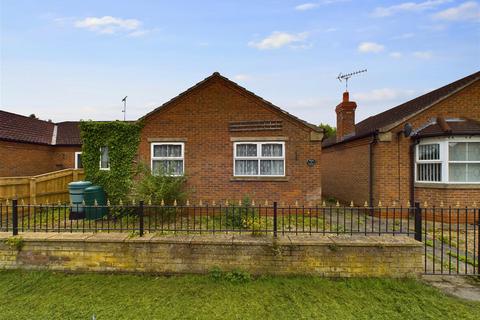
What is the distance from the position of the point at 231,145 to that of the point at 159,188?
124 inches

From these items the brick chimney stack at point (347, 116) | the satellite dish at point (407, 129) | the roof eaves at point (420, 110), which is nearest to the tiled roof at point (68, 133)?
the brick chimney stack at point (347, 116)

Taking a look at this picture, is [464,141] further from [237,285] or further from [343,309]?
[237,285]

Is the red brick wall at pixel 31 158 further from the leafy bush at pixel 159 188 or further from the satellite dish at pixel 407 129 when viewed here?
the satellite dish at pixel 407 129

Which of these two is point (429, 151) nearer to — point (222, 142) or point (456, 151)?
point (456, 151)

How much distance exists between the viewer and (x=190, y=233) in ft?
17.7

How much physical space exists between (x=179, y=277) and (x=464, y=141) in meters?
10.3

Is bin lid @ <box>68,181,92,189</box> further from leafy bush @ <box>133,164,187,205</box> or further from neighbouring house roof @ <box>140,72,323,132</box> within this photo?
neighbouring house roof @ <box>140,72,323,132</box>

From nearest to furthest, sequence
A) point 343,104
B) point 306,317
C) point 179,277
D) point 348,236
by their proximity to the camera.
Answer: point 306,317 → point 179,277 → point 348,236 → point 343,104

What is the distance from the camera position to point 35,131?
1555cm

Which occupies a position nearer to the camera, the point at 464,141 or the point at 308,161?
the point at 464,141

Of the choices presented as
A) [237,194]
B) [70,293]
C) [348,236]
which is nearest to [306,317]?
[348,236]

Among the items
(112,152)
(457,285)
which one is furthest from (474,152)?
(112,152)

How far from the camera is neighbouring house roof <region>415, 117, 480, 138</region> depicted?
8625 millimetres

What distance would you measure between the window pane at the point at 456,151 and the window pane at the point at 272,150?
19.6ft
